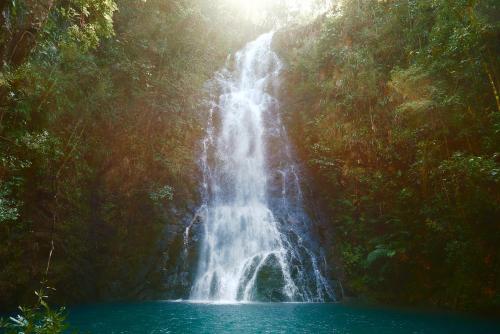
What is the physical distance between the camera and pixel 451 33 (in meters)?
12.0

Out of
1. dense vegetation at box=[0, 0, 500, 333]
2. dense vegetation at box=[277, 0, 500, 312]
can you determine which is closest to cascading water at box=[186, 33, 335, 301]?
dense vegetation at box=[0, 0, 500, 333]

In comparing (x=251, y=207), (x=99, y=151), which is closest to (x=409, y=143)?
(x=251, y=207)

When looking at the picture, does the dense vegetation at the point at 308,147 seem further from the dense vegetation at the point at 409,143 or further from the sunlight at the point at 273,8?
the sunlight at the point at 273,8

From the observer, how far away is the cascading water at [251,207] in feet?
44.1

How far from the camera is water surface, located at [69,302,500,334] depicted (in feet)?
28.6

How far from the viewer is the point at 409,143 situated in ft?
46.9

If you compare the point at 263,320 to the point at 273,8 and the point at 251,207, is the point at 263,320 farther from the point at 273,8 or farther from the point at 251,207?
the point at 273,8

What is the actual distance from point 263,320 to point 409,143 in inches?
350

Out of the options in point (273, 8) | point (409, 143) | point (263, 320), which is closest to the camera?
point (263, 320)

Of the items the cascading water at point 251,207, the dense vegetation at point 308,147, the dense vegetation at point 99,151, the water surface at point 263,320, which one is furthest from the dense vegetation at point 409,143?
the dense vegetation at point 99,151

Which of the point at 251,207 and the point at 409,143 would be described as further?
the point at 251,207

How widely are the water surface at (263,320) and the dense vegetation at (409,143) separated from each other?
198cm

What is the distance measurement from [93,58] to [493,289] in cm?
1623

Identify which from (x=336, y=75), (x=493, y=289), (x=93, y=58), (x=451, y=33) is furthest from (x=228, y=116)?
(x=493, y=289)
